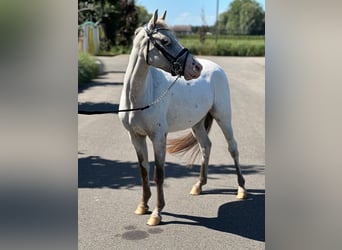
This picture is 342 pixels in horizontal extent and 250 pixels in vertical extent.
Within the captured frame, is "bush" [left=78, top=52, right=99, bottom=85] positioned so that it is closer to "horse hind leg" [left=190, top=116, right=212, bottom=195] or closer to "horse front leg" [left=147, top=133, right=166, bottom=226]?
"horse hind leg" [left=190, top=116, right=212, bottom=195]

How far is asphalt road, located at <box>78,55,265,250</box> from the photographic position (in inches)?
142

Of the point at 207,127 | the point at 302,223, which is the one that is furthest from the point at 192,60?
the point at 302,223

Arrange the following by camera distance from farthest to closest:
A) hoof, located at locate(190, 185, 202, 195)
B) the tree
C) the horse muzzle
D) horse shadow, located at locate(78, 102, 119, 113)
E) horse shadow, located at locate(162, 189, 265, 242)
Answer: the tree, horse shadow, located at locate(78, 102, 119, 113), hoof, located at locate(190, 185, 202, 195), horse shadow, located at locate(162, 189, 265, 242), the horse muzzle

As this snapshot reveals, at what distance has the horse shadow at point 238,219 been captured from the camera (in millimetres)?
3777

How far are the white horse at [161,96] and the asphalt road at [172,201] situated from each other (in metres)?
0.21

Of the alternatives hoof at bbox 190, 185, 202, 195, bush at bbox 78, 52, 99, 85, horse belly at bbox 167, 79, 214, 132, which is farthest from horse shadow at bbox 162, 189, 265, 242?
bush at bbox 78, 52, 99, 85

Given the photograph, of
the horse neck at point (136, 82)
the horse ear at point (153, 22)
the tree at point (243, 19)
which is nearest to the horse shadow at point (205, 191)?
the horse neck at point (136, 82)

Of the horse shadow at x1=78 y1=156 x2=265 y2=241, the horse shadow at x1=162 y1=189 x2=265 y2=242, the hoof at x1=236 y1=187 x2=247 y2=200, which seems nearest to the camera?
the horse shadow at x1=162 y1=189 x2=265 y2=242

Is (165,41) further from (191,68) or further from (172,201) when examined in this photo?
(172,201)

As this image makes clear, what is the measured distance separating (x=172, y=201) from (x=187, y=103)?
1133 mm

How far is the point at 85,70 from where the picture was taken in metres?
15.8

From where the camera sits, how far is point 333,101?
1.58 metres

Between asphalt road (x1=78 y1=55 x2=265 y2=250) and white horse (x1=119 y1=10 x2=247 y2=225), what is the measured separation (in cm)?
21

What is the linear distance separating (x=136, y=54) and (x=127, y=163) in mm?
2732
